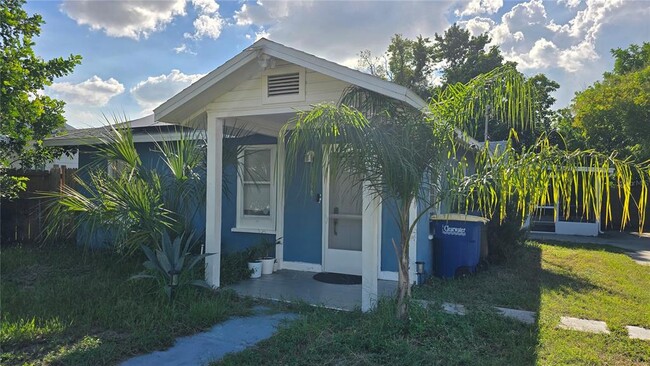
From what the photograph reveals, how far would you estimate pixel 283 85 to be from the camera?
18.9ft

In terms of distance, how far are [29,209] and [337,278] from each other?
788 centimetres

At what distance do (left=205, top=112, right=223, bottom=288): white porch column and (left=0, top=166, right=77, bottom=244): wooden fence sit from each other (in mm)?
5524

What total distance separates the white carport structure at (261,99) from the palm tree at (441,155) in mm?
600

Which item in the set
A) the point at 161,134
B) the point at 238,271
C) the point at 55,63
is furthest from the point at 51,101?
the point at 238,271

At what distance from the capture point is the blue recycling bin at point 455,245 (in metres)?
7.38

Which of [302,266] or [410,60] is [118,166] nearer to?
[302,266]

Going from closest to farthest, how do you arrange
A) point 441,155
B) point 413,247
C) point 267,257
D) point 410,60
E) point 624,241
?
point 441,155 < point 413,247 < point 267,257 < point 624,241 < point 410,60

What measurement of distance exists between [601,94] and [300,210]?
14548 mm

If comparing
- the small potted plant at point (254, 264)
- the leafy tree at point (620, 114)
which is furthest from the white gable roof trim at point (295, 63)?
the leafy tree at point (620, 114)

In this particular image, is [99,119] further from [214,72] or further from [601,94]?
[601,94]

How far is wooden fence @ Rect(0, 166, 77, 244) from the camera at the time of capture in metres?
9.99

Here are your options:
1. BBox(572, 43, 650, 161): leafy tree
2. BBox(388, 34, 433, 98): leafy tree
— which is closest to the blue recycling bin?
BBox(572, 43, 650, 161): leafy tree

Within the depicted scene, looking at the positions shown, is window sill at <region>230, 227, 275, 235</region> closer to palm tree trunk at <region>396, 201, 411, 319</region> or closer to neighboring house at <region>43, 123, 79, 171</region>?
palm tree trunk at <region>396, 201, 411, 319</region>

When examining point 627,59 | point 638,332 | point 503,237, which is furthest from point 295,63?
point 627,59
